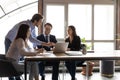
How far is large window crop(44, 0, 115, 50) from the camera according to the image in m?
7.77

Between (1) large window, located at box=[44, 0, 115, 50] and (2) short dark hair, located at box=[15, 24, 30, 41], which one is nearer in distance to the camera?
(2) short dark hair, located at box=[15, 24, 30, 41]

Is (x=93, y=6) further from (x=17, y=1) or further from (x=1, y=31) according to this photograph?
(x=1, y=31)

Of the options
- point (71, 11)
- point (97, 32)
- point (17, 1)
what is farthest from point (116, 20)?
point (17, 1)

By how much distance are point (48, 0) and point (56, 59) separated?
404cm

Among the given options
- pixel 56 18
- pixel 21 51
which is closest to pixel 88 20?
pixel 56 18

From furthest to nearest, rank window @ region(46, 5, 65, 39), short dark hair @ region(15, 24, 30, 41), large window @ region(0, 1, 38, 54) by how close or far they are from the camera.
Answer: window @ region(46, 5, 65, 39)
large window @ region(0, 1, 38, 54)
short dark hair @ region(15, 24, 30, 41)

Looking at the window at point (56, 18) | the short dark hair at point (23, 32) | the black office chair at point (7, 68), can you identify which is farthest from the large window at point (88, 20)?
the black office chair at point (7, 68)

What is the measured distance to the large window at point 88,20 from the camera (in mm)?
7770

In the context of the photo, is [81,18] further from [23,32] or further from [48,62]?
[23,32]

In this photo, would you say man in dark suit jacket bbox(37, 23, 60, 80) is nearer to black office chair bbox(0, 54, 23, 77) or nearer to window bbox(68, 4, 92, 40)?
black office chair bbox(0, 54, 23, 77)

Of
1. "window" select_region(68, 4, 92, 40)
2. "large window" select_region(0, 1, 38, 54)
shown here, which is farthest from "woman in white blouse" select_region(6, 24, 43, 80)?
"window" select_region(68, 4, 92, 40)

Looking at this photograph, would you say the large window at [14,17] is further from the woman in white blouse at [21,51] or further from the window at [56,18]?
the woman in white blouse at [21,51]

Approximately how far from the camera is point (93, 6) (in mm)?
7809

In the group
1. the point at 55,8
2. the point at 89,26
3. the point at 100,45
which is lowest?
the point at 100,45
